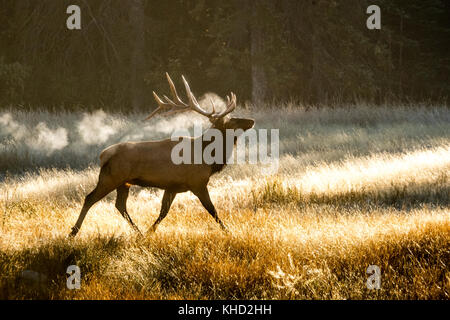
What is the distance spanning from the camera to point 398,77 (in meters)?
27.6

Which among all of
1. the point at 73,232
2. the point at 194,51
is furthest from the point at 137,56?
the point at 73,232

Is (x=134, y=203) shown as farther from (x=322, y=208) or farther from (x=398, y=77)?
(x=398, y=77)

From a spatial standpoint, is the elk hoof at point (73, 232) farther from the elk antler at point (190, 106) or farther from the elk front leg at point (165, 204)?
the elk antler at point (190, 106)

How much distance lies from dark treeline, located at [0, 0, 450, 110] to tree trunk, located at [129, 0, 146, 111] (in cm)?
4

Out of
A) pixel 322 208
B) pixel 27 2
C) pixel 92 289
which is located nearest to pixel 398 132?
pixel 322 208

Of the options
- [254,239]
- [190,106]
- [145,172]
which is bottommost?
[254,239]

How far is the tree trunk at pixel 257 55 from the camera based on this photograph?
19.4m

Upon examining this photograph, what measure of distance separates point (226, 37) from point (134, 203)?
13.9 meters

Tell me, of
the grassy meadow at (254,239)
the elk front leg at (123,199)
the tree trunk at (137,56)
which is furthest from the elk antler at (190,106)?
the tree trunk at (137,56)

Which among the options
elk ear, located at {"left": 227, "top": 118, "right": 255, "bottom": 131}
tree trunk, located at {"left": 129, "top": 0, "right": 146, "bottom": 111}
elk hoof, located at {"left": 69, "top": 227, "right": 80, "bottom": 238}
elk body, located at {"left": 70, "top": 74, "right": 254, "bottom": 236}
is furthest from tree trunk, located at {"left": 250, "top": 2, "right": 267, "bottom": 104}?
elk hoof, located at {"left": 69, "top": 227, "right": 80, "bottom": 238}

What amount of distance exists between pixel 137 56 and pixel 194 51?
3.91 m

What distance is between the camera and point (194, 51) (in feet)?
83.9

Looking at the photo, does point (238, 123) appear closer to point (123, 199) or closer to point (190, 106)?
point (190, 106)

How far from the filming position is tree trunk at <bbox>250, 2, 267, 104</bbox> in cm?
1936
